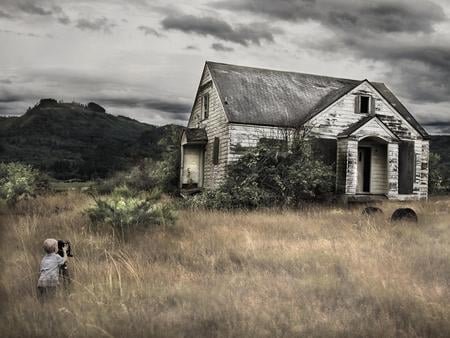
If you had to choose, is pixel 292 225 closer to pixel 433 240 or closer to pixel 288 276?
pixel 433 240

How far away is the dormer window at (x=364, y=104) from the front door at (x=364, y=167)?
1723 mm

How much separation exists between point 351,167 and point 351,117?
8.33ft

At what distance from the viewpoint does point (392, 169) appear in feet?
72.4

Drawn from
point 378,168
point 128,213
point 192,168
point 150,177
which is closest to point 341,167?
point 378,168

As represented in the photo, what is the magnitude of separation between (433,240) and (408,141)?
13.8 meters

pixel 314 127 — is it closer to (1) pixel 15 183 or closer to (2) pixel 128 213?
(1) pixel 15 183

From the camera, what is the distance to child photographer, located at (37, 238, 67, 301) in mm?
5157

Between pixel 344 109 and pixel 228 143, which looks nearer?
pixel 228 143

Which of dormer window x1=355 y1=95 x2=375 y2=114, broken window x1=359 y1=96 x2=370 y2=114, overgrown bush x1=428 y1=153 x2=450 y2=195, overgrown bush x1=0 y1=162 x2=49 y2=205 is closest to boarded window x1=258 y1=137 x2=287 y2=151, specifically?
dormer window x1=355 y1=95 x2=375 y2=114

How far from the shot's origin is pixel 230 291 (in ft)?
19.5

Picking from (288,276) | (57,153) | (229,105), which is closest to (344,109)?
(229,105)

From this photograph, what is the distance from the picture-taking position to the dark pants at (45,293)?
17.7 ft

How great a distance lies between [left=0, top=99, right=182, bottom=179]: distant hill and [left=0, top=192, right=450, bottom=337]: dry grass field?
646 inches

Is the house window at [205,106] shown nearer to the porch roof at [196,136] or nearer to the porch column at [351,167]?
the porch roof at [196,136]
